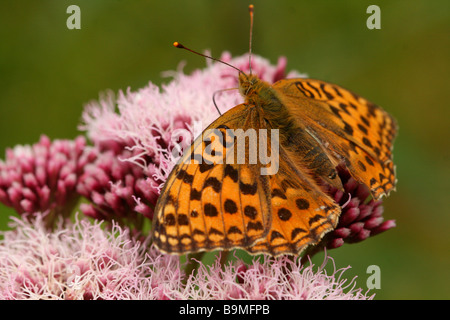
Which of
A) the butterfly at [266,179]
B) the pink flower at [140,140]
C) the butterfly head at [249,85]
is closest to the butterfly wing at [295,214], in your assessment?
the butterfly at [266,179]

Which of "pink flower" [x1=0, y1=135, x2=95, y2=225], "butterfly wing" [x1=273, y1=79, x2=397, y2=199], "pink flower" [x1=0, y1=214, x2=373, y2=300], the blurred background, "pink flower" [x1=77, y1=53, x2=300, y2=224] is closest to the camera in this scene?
"pink flower" [x1=0, y1=214, x2=373, y2=300]

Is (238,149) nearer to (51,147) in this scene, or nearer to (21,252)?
(21,252)

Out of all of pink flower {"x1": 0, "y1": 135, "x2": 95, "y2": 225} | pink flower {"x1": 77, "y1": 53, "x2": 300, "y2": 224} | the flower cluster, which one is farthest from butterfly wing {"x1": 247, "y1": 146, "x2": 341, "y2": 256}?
pink flower {"x1": 0, "y1": 135, "x2": 95, "y2": 225}

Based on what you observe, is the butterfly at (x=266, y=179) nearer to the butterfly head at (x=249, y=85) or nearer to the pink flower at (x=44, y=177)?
the butterfly head at (x=249, y=85)

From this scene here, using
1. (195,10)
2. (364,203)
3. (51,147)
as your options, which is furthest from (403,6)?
(51,147)

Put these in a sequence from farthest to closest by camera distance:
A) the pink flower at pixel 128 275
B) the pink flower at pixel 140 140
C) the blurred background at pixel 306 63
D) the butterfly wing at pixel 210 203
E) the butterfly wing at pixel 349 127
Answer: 1. the blurred background at pixel 306 63
2. the pink flower at pixel 140 140
3. the butterfly wing at pixel 349 127
4. the pink flower at pixel 128 275
5. the butterfly wing at pixel 210 203

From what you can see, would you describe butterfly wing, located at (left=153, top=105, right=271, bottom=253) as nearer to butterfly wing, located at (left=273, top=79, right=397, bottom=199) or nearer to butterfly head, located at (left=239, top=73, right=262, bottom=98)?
butterfly head, located at (left=239, top=73, right=262, bottom=98)

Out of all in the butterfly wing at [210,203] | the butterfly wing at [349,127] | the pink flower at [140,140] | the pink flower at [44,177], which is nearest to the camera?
the butterfly wing at [210,203]

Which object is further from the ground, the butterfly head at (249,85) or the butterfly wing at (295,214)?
the butterfly head at (249,85)
